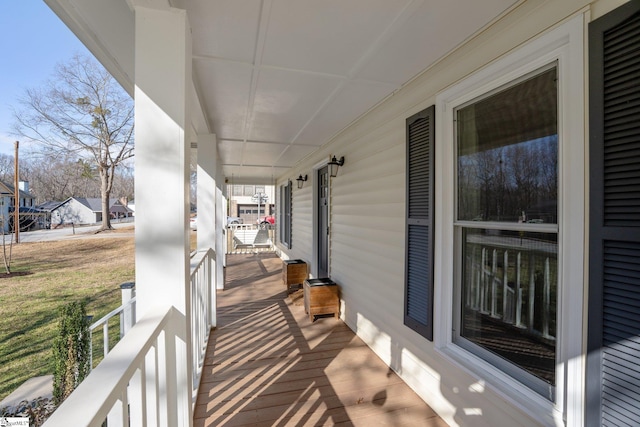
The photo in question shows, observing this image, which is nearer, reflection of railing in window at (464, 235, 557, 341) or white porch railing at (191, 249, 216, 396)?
reflection of railing in window at (464, 235, 557, 341)

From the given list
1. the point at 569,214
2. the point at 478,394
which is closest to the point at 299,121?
the point at 569,214

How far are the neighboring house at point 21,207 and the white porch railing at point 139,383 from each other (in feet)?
15.2

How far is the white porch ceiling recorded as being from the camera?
1.42m

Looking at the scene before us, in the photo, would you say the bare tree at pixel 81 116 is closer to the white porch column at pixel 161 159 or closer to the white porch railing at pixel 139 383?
the white porch column at pixel 161 159

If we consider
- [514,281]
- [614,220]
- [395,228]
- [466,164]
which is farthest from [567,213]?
[395,228]

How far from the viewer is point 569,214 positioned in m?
1.23

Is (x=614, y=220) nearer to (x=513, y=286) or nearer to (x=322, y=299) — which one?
(x=513, y=286)

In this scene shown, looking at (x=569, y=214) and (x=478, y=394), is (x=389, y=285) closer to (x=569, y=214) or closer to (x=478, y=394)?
(x=478, y=394)

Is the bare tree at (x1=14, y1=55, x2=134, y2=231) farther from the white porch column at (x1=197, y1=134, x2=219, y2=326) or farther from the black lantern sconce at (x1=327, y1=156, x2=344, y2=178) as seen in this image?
the black lantern sconce at (x1=327, y1=156, x2=344, y2=178)

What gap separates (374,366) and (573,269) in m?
1.97

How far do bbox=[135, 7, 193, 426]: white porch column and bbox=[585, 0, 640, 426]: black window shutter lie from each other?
5.79 feet

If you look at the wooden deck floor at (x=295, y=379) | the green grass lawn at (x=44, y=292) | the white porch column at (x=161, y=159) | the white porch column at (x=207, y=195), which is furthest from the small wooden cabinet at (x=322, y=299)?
the green grass lawn at (x=44, y=292)

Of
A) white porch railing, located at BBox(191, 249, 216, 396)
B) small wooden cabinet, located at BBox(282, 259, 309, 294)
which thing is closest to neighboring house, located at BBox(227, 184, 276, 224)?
small wooden cabinet, located at BBox(282, 259, 309, 294)

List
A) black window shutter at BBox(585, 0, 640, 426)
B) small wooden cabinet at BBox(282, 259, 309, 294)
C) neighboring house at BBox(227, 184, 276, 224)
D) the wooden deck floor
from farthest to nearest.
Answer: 1. neighboring house at BBox(227, 184, 276, 224)
2. small wooden cabinet at BBox(282, 259, 309, 294)
3. the wooden deck floor
4. black window shutter at BBox(585, 0, 640, 426)
